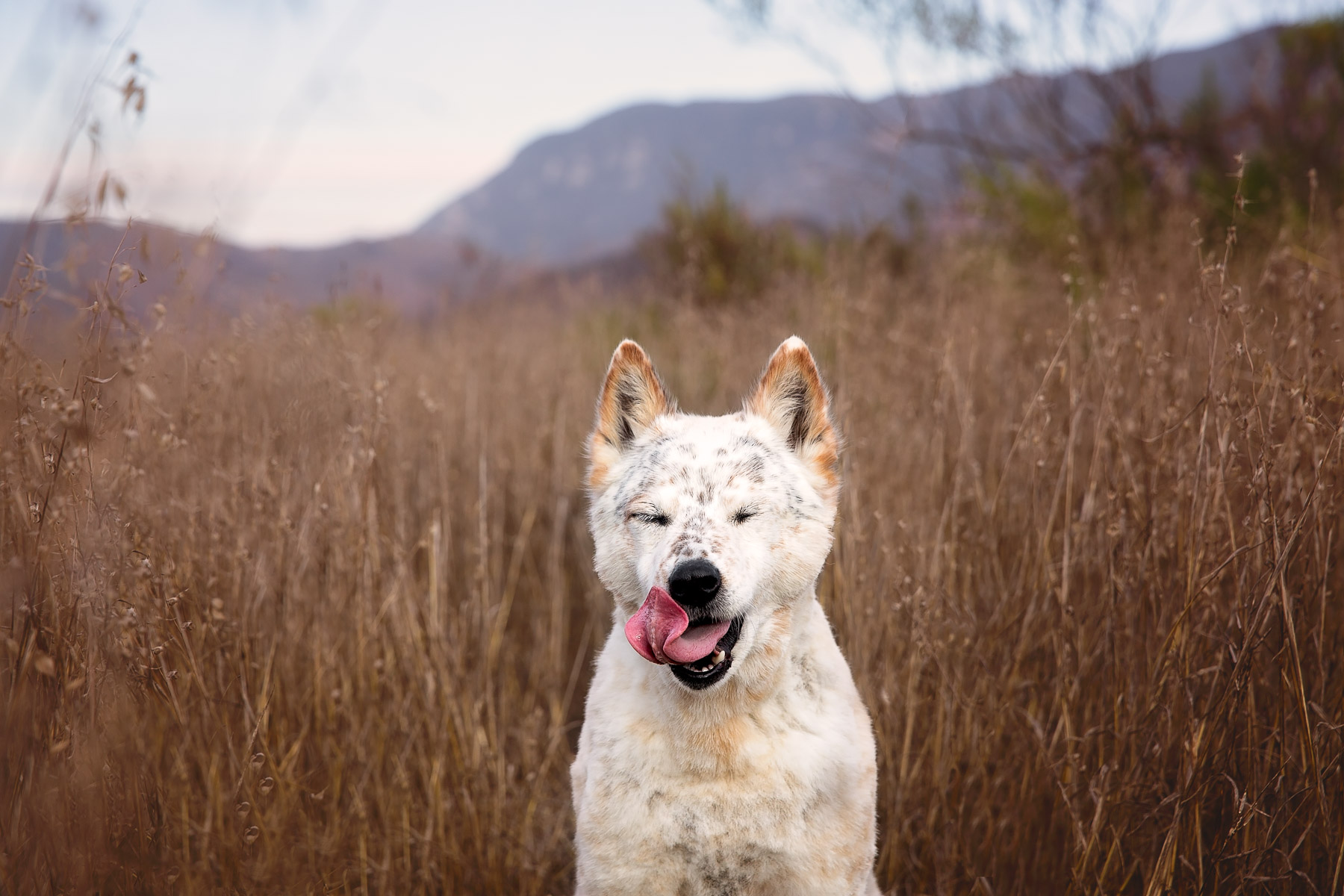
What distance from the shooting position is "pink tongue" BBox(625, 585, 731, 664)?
177 centimetres

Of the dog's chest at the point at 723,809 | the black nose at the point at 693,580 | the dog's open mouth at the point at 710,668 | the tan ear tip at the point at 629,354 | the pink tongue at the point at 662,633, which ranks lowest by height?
the dog's chest at the point at 723,809

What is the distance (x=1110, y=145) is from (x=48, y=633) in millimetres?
9471

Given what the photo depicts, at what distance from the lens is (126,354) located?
2168 mm

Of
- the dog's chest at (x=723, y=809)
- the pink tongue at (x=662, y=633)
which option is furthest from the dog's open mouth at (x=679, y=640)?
the dog's chest at (x=723, y=809)

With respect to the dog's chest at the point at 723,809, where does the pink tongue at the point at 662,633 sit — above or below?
above

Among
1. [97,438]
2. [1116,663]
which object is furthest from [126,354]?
[1116,663]

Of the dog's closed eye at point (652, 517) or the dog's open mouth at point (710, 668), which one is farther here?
the dog's closed eye at point (652, 517)

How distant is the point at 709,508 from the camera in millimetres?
2043

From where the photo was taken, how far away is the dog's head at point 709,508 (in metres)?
1.84

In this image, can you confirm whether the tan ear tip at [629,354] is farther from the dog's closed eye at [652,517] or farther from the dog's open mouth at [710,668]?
the dog's open mouth at [710,668]

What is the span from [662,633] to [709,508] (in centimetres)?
37

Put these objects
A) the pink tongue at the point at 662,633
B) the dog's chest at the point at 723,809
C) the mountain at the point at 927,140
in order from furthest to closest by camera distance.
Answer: the mountain at the point at 927,140, the dog's chest at the point at 723,809, the pink tongue at the point at 662,633

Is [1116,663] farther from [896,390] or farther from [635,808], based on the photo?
[896,390]

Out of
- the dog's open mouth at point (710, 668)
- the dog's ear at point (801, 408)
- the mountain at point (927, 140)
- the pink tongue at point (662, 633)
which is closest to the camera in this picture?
the pink tongue at point (662, 633)
